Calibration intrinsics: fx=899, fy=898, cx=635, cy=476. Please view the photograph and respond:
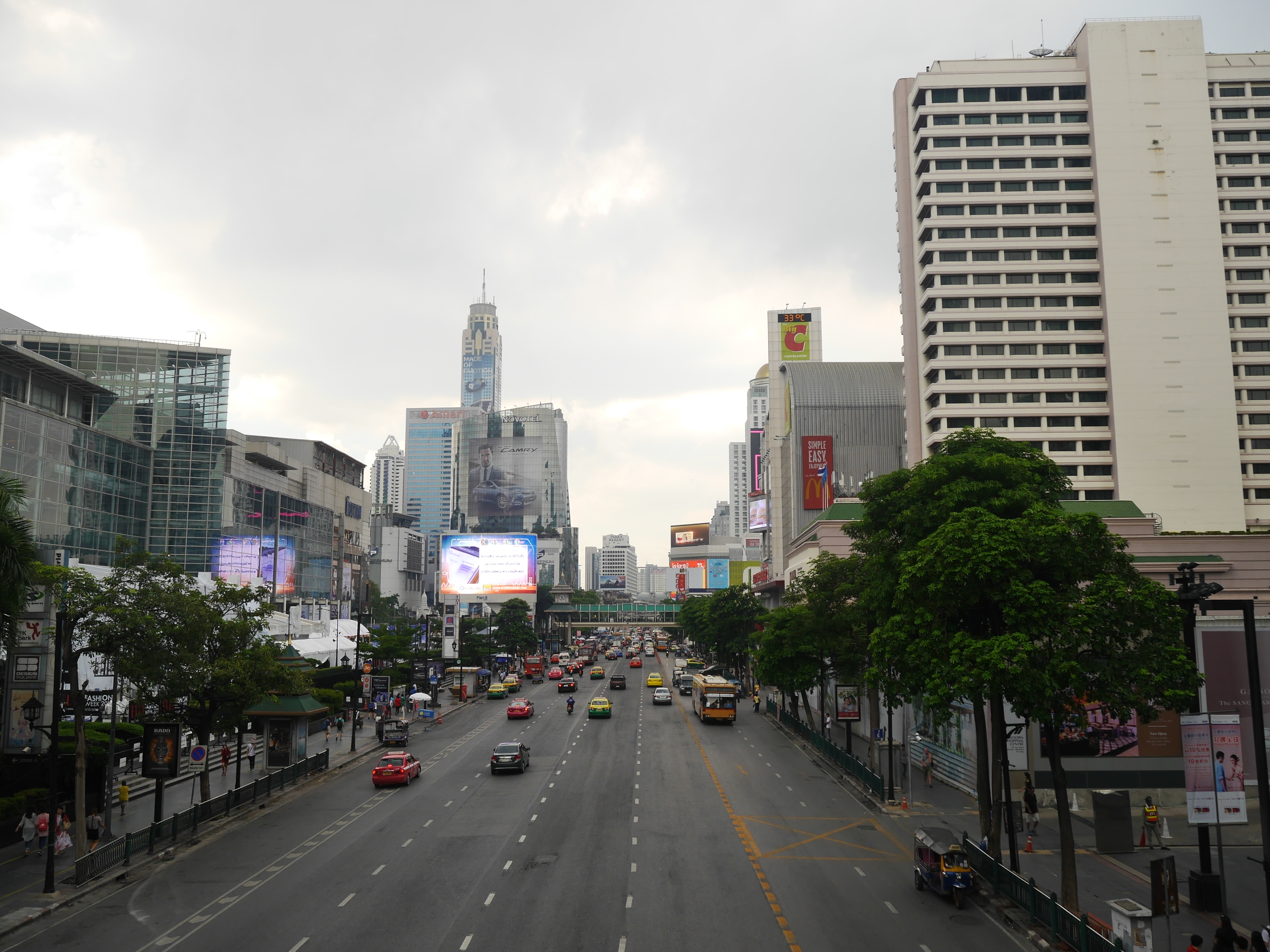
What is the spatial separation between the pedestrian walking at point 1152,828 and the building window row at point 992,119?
239 feet

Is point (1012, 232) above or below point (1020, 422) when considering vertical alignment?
above

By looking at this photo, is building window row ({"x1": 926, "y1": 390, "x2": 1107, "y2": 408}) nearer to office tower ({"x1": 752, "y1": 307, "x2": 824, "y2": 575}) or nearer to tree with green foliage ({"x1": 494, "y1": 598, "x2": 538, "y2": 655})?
office tower ({"x1": 752, "y1": 307, "x2": 824, "y2": 575})

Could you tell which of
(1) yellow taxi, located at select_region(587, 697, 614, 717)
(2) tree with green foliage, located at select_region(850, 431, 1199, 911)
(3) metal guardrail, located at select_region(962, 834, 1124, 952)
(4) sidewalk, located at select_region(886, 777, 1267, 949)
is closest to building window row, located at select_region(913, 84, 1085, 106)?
(1) yellow taxi, located at select_region(587, 697, 614, 717)

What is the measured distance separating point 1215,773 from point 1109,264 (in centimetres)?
7420

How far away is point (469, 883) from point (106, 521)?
82463 millimetres

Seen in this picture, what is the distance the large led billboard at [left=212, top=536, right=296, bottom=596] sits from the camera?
11338 centimetres

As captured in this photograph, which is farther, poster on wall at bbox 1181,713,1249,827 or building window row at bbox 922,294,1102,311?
building window row at bbox 922,294,1102,311

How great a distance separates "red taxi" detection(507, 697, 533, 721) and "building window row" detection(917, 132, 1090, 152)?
207 feet

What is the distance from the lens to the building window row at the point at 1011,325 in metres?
83.3

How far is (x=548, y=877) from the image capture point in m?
24.2

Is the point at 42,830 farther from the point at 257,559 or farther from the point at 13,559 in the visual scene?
the point at 257,559

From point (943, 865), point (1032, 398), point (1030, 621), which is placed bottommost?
point (943, 865)

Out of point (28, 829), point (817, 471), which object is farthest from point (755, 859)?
point (817, 471)

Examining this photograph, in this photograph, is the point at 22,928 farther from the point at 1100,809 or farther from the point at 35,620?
the point at 1100,809
